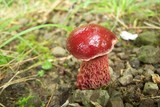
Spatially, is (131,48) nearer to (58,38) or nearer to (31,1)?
(58,38)

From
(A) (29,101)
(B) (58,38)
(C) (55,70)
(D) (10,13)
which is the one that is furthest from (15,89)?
(D) (10,13)

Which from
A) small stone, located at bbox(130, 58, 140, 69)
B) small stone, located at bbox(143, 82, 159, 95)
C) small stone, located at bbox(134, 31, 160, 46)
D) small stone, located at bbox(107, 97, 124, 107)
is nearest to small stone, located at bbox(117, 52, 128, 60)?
small stone, located at bbox(130, 58, 140, 69)

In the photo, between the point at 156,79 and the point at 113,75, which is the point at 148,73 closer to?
the point at 156,79

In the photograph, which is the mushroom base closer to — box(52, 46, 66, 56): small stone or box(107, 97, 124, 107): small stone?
box(107, 97, 124, 107): small stone

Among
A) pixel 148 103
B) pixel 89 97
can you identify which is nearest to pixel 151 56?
pixel 148 103

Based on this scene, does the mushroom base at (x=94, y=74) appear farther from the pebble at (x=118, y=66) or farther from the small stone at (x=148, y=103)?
the small stone at (x=148, y=103)

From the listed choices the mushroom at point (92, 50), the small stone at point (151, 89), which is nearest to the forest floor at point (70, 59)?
the small stone at point (151, 89)

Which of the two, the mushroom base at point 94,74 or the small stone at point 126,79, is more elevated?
the mushroom base at point 94,74
